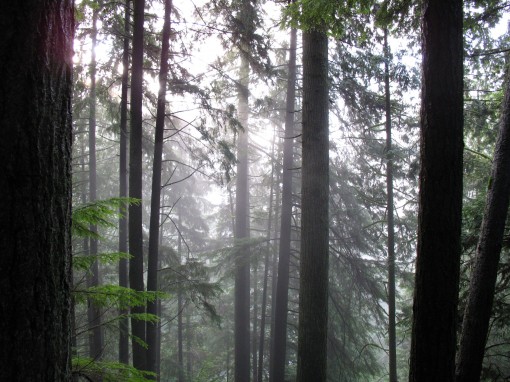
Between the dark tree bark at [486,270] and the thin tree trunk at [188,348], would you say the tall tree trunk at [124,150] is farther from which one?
the thin tree trunk at [188,348]

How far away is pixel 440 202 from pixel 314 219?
10.1ft

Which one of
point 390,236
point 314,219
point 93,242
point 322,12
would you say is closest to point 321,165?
point 314,219

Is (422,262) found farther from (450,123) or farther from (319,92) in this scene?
(319,92)

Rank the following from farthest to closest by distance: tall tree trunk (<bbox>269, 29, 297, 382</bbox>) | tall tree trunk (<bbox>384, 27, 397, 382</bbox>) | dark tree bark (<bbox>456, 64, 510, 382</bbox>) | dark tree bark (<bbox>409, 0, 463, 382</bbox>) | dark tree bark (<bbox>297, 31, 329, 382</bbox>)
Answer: tall tree trunk (<bbox>269, 29, 297, 382</bbox>)
tall tree trunk (<bbox>384, 27, 397, 382</bbox>)
dark tree bark (<bbox>297, 31, 329, 382</bbox>)
dark tree bark (<bbox>456, 64, 510, 382</bbox>)
dark tree bark (<bbox>409, 0, 463, 382</bbox>)

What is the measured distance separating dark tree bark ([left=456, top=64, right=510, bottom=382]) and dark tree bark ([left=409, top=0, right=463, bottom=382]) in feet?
6.36

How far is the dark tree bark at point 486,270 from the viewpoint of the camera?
16.8 feet

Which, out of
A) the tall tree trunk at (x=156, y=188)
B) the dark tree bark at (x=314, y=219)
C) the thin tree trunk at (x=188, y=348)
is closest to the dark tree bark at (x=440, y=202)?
the dark tree bark at (x=314, y=219)

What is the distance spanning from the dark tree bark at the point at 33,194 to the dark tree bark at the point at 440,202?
10.3ft

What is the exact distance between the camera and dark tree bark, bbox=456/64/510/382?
16.8 ft

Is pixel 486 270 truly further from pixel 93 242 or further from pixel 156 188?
pixel 93 242

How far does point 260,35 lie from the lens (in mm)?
8797

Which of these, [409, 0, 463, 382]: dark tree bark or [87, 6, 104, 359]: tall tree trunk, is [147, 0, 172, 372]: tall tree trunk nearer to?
[87, 6, 104, 359]: tall tree trunk

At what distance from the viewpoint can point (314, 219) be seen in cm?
650

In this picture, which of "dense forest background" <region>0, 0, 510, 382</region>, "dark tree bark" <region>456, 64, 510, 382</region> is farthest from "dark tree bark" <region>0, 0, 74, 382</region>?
"dark tree bark" <region>456, 64, 510, 382</region>
